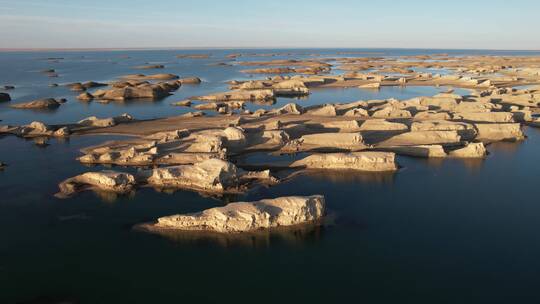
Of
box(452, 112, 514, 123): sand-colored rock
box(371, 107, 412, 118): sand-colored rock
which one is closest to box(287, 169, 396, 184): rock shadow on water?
box(371, 107, 412, 118): sand-colored rock

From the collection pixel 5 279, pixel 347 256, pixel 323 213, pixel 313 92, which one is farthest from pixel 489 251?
pixel 313 92

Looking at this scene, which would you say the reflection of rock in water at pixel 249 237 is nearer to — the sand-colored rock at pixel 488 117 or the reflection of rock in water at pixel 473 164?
the reflection of rock in water at pixel 473 164

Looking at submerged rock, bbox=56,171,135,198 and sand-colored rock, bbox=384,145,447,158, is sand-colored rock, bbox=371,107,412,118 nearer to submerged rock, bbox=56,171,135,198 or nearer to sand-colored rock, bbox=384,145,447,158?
sand-colored rock, bbox=384,145,447,158

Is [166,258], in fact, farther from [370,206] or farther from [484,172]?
[484,172]

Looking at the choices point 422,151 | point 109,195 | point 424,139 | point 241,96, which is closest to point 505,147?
point 424,139

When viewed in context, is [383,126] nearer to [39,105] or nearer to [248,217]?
[248,217]

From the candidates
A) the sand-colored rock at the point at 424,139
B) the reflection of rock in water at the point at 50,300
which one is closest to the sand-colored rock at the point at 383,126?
the sand-colored rock at the point at 424,139
